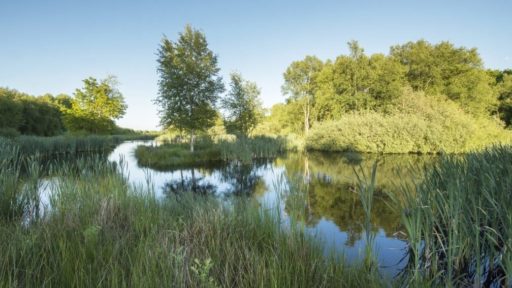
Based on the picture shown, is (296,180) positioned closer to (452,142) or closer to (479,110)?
(452,142)

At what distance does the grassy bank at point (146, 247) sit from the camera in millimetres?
2328

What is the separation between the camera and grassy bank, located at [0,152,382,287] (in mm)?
2328

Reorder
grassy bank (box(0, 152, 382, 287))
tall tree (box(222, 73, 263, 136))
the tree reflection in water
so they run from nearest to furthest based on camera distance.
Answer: grassy bank (box(0, 152, 382, 287)) < the tree reflection in water < tall tree (box(222, 73, 263, 136))

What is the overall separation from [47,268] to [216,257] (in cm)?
155

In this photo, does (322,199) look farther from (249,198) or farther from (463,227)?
(463,227)

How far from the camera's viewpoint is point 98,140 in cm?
2820

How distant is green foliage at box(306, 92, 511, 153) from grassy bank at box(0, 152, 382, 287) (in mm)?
20169

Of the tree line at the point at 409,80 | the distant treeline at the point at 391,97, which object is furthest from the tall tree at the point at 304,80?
the tree line at the point at 409,80

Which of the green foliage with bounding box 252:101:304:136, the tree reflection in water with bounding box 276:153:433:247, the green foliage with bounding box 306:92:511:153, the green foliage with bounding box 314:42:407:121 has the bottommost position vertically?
the tree reflection in water with bounding box 276:153:433:247

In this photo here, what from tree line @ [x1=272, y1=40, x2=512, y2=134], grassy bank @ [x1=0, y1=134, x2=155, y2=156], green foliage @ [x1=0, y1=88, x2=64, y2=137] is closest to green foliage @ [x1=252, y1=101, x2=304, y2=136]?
tree line @ [x1=272, y1=40, x2=512, y2=134]

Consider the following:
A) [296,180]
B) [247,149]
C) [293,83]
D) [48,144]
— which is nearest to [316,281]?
[296,180]

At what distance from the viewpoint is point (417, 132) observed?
20.9 m

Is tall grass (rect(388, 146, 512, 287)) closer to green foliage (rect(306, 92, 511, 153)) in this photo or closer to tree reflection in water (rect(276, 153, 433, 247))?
tree reflection in water (rect(276, 153, 433, 247))

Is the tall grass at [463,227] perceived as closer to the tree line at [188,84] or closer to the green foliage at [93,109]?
the tree line at [188,84]
